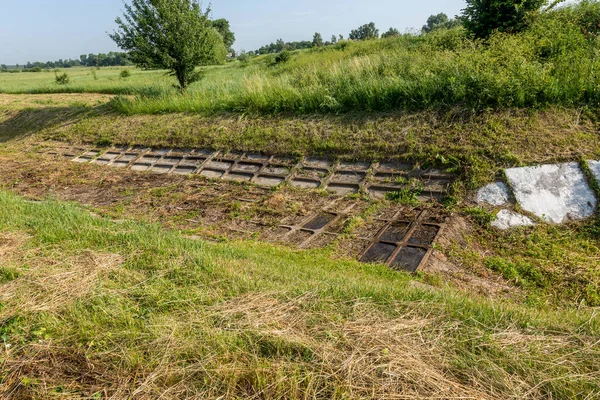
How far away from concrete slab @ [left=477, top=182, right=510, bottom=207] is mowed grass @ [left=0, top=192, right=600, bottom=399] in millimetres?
2320

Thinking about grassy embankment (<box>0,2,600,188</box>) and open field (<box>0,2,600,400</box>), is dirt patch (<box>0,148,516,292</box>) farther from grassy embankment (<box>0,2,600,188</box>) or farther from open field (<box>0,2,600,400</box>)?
grassy embankment (<box>0,2,600,188</box>)

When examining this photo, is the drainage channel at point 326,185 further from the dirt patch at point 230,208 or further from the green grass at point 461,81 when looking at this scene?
the green grass at point 461,81

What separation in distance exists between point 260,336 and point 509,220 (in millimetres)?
3982

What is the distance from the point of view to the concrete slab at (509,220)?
514cm

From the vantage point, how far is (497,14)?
1106cm

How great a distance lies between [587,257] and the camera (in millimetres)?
4418

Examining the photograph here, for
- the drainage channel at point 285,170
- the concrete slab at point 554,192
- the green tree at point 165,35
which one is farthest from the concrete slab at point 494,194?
the green tree at point 165,35

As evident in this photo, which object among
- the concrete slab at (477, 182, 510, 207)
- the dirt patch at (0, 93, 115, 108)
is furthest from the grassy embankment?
the dirt patch at (0, 93, 115, 108)

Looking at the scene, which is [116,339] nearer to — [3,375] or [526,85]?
[3,375]

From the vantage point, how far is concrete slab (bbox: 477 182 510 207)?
551 centimetres

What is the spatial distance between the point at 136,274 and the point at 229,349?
1570 mm

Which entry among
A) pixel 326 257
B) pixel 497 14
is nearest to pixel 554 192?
pixel 326 257

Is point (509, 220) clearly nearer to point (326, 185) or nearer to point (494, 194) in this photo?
point (494, 194)

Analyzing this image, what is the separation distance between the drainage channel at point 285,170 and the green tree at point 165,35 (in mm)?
4449
